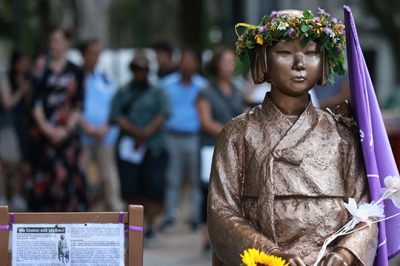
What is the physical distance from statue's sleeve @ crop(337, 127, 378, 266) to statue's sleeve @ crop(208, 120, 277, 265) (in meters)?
0.37

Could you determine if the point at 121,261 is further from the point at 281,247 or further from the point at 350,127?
the point at 350,127

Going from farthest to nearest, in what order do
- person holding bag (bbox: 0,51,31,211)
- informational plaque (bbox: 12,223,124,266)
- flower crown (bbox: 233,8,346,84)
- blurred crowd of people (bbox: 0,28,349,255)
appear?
person holding bag (bbox: 0,51,31,211) → blurred crowd of people (bbox: 0,28,349,255) → informational plaque (bbox: 12,223,124,266) → flower crown (bbox: 233,8,346,84)

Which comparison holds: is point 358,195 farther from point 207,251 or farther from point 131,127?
point 131,127

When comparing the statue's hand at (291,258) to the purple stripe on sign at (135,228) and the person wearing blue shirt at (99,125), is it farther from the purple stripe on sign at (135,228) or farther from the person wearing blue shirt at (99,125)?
the person wearing blue shirt at (99,125)

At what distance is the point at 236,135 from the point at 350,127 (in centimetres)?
51

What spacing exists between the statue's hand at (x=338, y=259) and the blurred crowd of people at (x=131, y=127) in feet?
13.1

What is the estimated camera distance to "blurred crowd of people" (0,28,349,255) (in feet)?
25.9

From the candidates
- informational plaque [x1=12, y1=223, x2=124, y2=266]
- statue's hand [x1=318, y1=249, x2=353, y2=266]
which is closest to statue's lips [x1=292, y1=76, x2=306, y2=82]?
statue's hand [x1=318, y1=249, x2=353, y2=266]

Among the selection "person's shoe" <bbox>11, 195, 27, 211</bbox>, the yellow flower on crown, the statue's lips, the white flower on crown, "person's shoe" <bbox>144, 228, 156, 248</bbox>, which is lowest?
"person's shoe" <bbox>11, 195, 27, 211</bbox>

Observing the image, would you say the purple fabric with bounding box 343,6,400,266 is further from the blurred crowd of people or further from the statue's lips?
the blurred crowd of people

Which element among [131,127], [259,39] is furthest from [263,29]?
[131,127]

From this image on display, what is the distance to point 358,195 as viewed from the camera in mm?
3547

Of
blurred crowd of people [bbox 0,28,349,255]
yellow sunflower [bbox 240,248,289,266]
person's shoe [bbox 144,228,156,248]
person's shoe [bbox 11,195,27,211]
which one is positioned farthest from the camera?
person's shoe [bbox 11,195,27,211]

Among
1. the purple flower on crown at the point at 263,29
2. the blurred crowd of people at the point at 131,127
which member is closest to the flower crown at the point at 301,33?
the purple flower on crown at the point at 263,29
